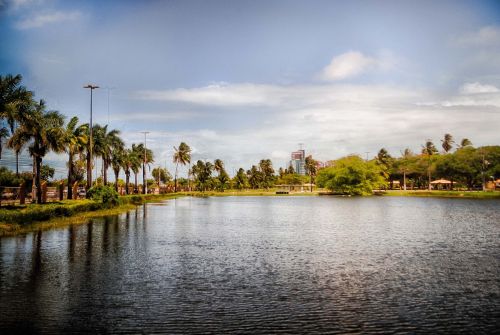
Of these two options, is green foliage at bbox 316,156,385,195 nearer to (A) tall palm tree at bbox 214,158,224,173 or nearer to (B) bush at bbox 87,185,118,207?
(A) tall palm tree at bbox 214,158,224,173

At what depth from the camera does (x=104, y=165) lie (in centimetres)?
8881

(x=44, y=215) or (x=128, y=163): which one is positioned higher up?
(x=128, y=163)

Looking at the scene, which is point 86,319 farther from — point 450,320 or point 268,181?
point 268,181

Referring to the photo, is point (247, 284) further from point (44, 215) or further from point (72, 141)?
point (72, 141)

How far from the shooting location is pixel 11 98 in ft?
133

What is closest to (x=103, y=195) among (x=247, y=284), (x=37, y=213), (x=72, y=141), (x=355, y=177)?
(x=72, y=141)

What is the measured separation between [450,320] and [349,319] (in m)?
2.98

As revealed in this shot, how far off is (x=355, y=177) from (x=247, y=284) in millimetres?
125773

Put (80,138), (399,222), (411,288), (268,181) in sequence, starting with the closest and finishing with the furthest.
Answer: (411,288)
(399,222)
(80,138)
(268,181)

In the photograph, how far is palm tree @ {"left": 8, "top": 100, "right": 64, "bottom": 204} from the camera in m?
46.7

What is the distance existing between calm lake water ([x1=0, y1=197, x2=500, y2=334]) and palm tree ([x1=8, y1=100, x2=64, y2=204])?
19209 mm

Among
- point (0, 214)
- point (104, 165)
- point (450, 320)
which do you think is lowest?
point (450, 320)

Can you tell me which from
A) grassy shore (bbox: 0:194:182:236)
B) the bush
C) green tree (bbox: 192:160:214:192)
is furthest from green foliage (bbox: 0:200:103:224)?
green tree (bbox: 192:160:214:192)

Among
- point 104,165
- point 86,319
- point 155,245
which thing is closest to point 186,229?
point 155,245
